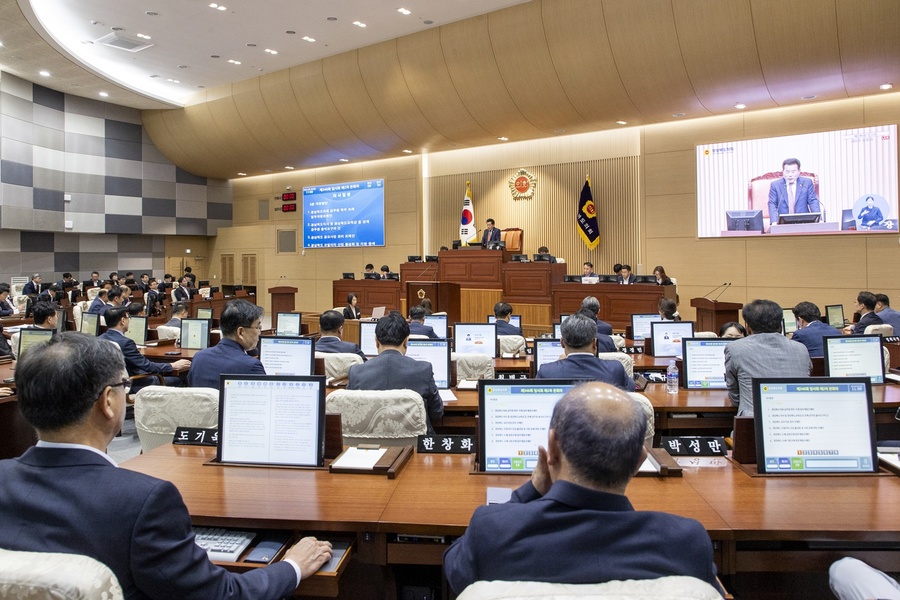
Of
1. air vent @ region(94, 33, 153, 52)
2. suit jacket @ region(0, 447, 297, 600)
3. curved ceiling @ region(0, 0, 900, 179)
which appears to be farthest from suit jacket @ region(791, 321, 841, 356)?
air vent @ region(94, 33, 153, 52)

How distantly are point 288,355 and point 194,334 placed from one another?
290 centimetres

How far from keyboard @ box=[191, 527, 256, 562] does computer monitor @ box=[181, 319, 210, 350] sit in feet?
17.9

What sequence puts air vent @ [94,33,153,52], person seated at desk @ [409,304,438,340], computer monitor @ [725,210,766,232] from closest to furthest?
person seated at desk @ [409,304,438,340]
computer monitor @ [725,210,766,232]
air vent @ [94,33,153,52]

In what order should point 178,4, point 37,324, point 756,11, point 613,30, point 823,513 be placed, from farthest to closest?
point 178,4 < point 613,30 < point 756,11 < point 37,324 < point 823,513

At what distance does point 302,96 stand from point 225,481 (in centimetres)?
1333

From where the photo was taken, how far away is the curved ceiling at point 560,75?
879 cm

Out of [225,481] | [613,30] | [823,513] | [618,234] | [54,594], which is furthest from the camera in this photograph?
[618,234]

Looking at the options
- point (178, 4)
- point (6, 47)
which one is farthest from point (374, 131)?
point (6, 47)

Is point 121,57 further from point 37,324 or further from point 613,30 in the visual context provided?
point 613,30

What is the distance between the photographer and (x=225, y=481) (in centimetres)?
225

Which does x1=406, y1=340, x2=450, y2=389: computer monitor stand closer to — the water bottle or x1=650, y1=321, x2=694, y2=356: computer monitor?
the water bottle

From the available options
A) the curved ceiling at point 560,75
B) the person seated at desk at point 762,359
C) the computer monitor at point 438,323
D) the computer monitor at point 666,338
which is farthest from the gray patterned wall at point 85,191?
the person seated at desk at point 762,359

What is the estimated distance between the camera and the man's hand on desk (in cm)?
169

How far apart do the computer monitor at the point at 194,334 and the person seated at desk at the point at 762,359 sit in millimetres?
5656
